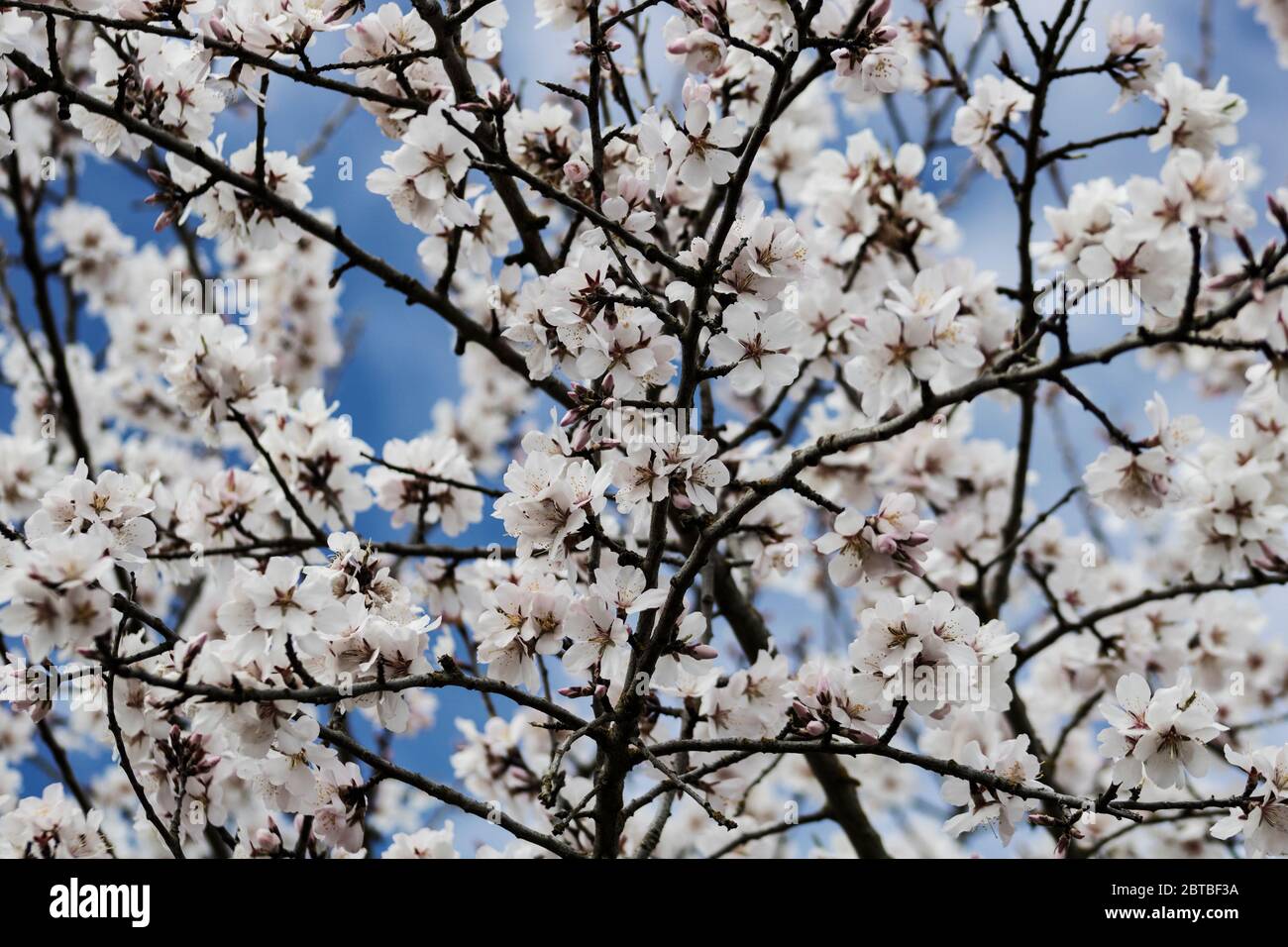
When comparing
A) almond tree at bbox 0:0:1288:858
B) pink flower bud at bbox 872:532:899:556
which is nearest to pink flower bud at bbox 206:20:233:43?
almond tree at bbox 0:0:1288:858

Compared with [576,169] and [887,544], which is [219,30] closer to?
[576,169]

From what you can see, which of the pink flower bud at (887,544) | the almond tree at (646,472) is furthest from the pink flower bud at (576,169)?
the pink flower bud at (887,544)

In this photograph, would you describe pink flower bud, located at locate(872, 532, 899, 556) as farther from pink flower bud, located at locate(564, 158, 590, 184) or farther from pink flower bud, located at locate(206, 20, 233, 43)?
pink flower bud, located at locate(206, 20, 233, 43)

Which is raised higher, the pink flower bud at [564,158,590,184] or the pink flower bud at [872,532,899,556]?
the pink flower bud at [564,158,590,184]

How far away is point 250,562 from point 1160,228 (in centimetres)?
266

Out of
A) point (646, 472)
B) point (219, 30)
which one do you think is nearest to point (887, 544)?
point (646, 472)

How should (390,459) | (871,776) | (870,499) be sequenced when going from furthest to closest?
1. (871,776)
2. (870,499)
3. (390,459)

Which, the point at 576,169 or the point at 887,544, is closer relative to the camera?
the point at 887,544

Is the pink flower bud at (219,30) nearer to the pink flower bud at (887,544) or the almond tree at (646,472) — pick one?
the almond tree at (646,472)

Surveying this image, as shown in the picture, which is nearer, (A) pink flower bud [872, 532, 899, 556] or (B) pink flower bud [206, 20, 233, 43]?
(A) pink flower bud [872, 532, 899, 556]

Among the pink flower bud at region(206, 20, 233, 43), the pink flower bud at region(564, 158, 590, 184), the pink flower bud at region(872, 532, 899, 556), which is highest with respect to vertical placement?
the pink flower bud at region(206, 20, 233, 43)
